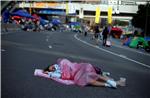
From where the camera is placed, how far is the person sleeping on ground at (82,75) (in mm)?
12266

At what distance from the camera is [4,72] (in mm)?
14531

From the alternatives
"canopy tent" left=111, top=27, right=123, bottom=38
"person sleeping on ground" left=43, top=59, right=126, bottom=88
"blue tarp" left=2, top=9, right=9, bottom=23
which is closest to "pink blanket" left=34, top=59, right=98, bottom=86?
→ "person sleeping on ground" left=43, top=59, right=126, bottom=88

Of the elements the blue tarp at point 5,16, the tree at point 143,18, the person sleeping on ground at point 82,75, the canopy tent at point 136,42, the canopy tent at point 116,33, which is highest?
the person sleeping on ground at point 82,75

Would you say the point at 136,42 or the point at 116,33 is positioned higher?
the point at 136,42

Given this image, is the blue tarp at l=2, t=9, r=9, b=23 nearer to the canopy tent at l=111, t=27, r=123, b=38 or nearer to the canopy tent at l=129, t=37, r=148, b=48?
the canopy tent at l=111, t=27, r=123, b=38

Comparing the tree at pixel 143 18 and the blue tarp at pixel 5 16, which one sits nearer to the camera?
the blue tarp at pixel 5 16

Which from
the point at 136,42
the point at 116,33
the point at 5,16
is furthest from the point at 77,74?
the point at 116,33

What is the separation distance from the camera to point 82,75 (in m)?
12.3

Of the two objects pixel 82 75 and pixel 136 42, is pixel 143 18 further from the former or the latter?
pixel 82 75

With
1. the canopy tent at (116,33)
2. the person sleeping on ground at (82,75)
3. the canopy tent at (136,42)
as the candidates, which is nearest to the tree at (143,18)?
the canopy tent at (116,33)

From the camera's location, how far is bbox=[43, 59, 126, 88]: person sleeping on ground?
1227cm

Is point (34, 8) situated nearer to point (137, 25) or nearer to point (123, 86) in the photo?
point (137, 25)

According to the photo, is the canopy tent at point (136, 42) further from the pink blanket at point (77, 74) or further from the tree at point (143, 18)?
the tree at point (143, 18)

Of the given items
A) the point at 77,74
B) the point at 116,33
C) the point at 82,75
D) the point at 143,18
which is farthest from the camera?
the point at 143,18
